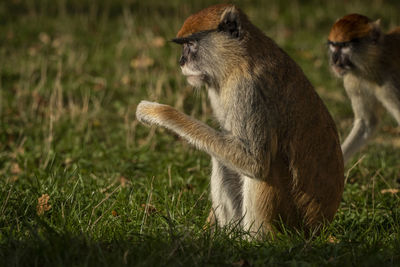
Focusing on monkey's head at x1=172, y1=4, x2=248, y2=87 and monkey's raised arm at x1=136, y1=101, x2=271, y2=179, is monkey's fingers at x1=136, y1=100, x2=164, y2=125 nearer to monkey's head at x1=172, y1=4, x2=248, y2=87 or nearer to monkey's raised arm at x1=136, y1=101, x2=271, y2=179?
monkey's raised arm at x1=136, y1=101, x2=271, y2=179

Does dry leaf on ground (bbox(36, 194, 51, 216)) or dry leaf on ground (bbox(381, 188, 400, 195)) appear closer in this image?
dry leaf on ground (bbox(36, 194, 51, 216))

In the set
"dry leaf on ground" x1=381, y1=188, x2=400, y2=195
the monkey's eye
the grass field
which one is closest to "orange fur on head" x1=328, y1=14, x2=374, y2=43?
the grass field

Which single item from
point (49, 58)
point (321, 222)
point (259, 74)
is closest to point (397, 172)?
point (321, 222)

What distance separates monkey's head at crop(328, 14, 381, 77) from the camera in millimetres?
4984

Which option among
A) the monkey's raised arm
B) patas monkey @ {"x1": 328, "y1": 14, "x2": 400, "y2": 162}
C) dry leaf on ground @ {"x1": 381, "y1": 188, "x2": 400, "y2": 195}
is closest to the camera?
the monkey's raised arm

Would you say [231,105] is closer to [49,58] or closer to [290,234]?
[290,234]

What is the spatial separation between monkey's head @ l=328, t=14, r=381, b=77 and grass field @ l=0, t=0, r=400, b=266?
80 cm

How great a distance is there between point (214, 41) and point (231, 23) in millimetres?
146

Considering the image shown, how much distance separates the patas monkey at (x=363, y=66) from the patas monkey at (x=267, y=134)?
158 cm

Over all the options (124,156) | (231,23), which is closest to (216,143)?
(231,23)

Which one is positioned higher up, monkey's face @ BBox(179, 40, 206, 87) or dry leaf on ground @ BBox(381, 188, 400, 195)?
monkey's face @ BBox(179, 40, 206, 87)

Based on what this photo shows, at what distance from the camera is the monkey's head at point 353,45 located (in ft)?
16.4

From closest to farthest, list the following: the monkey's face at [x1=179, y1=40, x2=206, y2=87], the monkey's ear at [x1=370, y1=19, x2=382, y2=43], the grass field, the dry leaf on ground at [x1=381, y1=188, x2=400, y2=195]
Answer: the grass field, the monkey's face at [x1=179, y1=40, x2=206, y2=87], the dry leaf on ground at [x1=381, y1=188, x2=400, y2=195], the monkey's ear at [x1=370, y1=19, x2=382, y2=43]

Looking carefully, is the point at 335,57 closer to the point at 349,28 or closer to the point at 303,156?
the point at 349,28
